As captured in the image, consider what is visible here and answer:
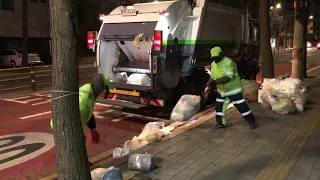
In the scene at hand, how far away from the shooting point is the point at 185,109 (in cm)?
703

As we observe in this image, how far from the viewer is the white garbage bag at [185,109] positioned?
7.00 m

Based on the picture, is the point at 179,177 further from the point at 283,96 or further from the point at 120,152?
the point at 283,96

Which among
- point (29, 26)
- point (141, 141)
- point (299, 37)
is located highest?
point (29, 26)

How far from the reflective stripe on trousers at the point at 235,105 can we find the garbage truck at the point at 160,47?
1612 mm

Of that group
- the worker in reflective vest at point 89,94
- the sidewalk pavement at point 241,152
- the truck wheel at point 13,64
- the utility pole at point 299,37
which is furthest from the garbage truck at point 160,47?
the truck wheel at point 13,64

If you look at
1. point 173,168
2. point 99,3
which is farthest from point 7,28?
point 173,168

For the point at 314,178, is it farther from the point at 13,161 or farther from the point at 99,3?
the point at 99,3

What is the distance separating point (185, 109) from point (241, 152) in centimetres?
233

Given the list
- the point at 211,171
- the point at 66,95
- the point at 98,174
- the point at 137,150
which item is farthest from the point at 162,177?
the point at 66,95

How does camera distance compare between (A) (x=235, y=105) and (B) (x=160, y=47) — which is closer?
(A) (x=235, y=105)

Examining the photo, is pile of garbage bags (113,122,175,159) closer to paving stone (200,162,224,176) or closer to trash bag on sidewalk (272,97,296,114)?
paving stone (200,162,224,176)

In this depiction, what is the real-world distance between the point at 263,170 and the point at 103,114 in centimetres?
506

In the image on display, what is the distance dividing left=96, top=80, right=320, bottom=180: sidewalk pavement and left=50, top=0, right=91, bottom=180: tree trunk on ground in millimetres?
1024

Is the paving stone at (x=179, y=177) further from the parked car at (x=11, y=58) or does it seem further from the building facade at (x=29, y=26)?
the building facade at (x=29, y=26)
